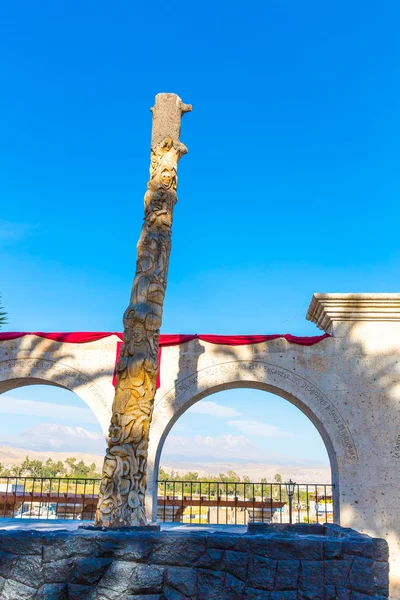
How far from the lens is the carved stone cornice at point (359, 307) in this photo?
866 centimetres

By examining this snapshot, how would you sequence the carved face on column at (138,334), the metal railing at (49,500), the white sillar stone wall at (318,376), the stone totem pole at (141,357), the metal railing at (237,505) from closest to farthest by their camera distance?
the stone totem pole at (141,357)
the carved face on column at (138,334)
the white sillar stone wall at (318,376)
the metal railing at (237,505)
the metal railing at (49,500)

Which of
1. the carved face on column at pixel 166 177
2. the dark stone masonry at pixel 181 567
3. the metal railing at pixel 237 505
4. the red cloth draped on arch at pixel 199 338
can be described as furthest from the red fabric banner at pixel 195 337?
the dark stone masonry at pixel 181 567

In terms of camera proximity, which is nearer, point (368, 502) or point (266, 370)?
point (368, 502)

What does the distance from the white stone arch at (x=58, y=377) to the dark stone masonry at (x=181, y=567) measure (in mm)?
4895

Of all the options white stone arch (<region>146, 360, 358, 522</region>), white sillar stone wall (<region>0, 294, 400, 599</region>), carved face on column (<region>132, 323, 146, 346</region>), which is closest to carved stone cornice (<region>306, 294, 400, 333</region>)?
white sillar stone wall (<region>0, 294, 400, 599</region>)

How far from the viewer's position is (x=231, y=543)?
371 centimetres

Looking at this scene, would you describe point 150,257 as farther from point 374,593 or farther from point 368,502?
point 368,502

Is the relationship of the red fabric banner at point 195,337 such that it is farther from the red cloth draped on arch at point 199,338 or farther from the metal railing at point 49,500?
the metal railing at point 49,500

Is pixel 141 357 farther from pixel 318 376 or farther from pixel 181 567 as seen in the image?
pixel 318 376

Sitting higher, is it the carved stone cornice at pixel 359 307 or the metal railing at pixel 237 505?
the carved stone cornice at pixel 359 307

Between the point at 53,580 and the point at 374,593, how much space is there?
7.27ft

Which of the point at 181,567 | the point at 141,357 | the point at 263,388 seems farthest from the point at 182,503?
the point at 181,567

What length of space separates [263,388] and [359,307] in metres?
2.05

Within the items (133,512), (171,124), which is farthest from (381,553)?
(171,124)
